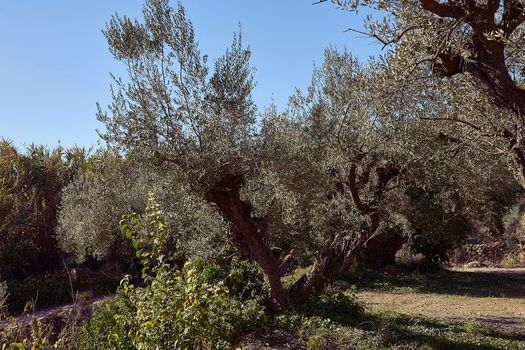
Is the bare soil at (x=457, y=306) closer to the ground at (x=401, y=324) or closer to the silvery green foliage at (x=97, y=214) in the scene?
the ground at (x=401, y=324)

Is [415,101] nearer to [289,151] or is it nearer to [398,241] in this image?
[289,151]

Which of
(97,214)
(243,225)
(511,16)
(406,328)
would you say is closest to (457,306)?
(406,328)

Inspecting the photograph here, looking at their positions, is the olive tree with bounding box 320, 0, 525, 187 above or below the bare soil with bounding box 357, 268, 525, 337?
above

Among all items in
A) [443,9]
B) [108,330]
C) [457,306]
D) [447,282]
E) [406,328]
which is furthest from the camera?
[447,282]

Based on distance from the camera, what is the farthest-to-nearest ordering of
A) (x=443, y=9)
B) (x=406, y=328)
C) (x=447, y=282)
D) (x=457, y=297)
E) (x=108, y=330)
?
(x=447, y=282), (x=457, y=297), (x=406, y=328), (x=108, y=330), (x=443, y=9)

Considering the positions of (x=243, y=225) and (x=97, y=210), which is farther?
(x=97, y=210)

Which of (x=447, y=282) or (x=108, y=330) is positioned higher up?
(x=108, y=330)

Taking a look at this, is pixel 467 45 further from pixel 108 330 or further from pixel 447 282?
pixel 447 282

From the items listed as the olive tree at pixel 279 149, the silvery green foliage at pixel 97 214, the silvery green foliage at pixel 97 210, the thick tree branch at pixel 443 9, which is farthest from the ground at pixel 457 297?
the silvery green foliage at pixel 97 214

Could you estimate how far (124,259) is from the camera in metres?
20.0

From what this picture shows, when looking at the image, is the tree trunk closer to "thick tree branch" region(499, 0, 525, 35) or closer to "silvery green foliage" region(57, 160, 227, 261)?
"thick tree branch" region(499, 0, 525, 35)

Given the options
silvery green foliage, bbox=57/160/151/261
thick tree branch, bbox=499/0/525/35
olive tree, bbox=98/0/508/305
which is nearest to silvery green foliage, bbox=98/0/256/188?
olive tree, bbox=98/0/508/305

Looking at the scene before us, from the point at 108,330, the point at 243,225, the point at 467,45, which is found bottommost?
Result: the point at 108,330

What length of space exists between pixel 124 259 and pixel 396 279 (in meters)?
10.1
